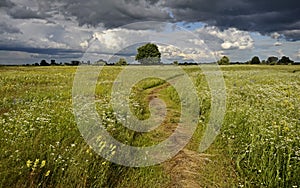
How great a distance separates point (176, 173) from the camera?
7.12m

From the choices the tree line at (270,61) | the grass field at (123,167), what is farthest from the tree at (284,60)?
the grass field at (123,167)

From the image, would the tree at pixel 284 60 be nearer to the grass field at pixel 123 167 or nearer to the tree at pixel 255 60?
the tree at pixel 255 60

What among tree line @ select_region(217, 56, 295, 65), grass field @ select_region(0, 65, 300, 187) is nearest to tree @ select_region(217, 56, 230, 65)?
tree line @ select_region(217, 56, 295, 65)

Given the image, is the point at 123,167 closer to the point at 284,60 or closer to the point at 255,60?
the point at 284,60

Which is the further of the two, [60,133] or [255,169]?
[60,133]

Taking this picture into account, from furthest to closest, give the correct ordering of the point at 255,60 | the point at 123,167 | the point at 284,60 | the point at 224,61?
the point at 224,61 → the point at 255,60 → the point at 284,60 → the point at 123,167

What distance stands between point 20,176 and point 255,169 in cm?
514

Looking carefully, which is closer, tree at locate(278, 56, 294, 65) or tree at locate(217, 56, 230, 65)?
tree at locate(278, 56, 294, 65)

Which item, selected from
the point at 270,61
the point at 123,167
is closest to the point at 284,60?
the point at 270,61

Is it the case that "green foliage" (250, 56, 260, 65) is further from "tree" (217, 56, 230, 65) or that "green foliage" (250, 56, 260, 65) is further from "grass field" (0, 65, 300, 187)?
"grass field" (0, 65, 300, 187)

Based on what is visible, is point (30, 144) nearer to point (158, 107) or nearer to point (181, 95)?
point (158, 107)

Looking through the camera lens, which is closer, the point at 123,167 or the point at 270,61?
the point at 123,167

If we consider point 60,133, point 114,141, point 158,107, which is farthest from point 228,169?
point 158,107

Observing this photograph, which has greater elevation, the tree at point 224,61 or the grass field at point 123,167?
the tree at point 224,61
